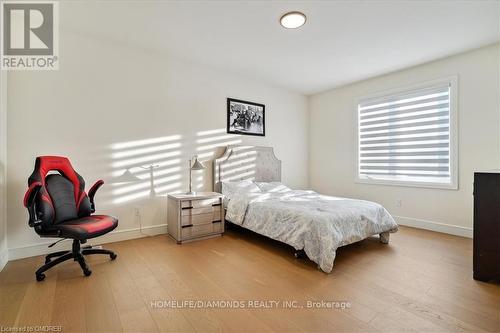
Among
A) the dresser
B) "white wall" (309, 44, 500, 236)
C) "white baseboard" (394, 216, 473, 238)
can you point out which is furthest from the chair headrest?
"white baseboard" (394, 216, 473, 238)

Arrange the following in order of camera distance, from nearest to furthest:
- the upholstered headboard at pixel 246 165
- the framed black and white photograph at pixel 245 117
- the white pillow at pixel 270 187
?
the upholstered headboard at pixel 246 165 → the white pillow at pixel 270 187 → the framed black and white photograph at pixel 245 117

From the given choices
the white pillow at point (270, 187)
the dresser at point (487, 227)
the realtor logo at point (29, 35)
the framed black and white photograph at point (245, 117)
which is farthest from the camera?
the framed black and white photograph at point (245, 117)

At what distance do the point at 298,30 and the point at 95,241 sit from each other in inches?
140

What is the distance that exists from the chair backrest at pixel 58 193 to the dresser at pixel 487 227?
377 cm

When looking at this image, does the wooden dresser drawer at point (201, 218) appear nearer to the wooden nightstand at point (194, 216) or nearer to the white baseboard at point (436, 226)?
the wooden nightstand at point (194, 216)

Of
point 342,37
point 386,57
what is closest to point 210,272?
point 342,37

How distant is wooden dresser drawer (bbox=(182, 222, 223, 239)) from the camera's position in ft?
10.3

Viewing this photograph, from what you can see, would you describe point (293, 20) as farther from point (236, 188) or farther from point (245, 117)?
point (236, 188)

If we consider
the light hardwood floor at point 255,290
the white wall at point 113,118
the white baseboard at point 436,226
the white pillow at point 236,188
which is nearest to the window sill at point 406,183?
the white baseboard at point 436,226

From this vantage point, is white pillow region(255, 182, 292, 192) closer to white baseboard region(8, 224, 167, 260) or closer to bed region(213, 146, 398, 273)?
bed region(213, 146, 398, 273)

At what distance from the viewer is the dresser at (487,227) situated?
2041mm

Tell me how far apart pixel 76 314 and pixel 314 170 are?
15.3ft

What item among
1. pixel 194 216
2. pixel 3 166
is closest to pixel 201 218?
pixel 194 216

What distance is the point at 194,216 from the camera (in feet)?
10.5
